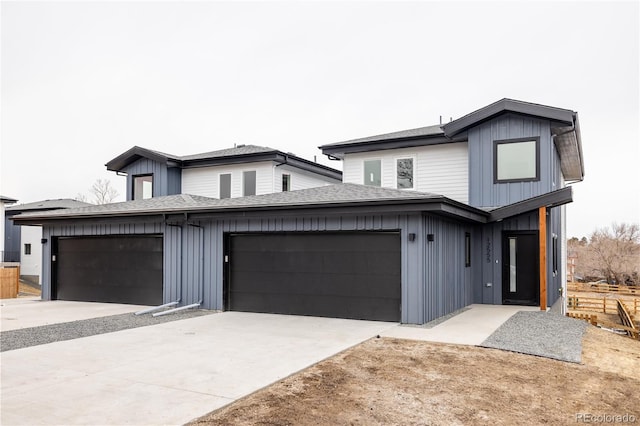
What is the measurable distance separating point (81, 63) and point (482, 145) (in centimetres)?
1488

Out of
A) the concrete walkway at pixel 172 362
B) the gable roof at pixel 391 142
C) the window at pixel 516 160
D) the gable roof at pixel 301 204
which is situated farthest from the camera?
the gable roof at pixel 391 142

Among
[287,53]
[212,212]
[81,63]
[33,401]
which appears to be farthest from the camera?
[287,53]

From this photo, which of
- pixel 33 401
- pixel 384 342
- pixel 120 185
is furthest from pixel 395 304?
pixel 120 185

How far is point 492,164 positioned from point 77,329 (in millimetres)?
11333

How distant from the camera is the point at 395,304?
10359mm

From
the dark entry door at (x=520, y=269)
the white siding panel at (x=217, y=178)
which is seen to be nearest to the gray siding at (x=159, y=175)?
the white siding panel at (x=217, y=178)

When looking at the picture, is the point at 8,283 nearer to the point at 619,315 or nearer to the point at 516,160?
the point at 516,160

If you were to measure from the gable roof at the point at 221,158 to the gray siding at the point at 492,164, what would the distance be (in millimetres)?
7100

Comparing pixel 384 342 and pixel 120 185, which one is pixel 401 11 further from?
pixel 120 185

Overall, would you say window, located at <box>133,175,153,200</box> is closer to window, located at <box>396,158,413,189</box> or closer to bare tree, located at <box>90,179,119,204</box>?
window, located at <box>396,158,413,189</box>

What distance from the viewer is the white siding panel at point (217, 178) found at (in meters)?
17.9

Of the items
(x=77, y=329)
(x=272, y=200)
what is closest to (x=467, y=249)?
(x=272, y=200)

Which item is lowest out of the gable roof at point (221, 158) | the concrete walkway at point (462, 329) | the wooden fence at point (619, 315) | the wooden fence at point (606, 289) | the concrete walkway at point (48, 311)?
the wooden fence at point (606, 289)

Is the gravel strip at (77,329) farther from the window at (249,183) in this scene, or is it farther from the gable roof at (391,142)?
the gable roof at (391,142)
